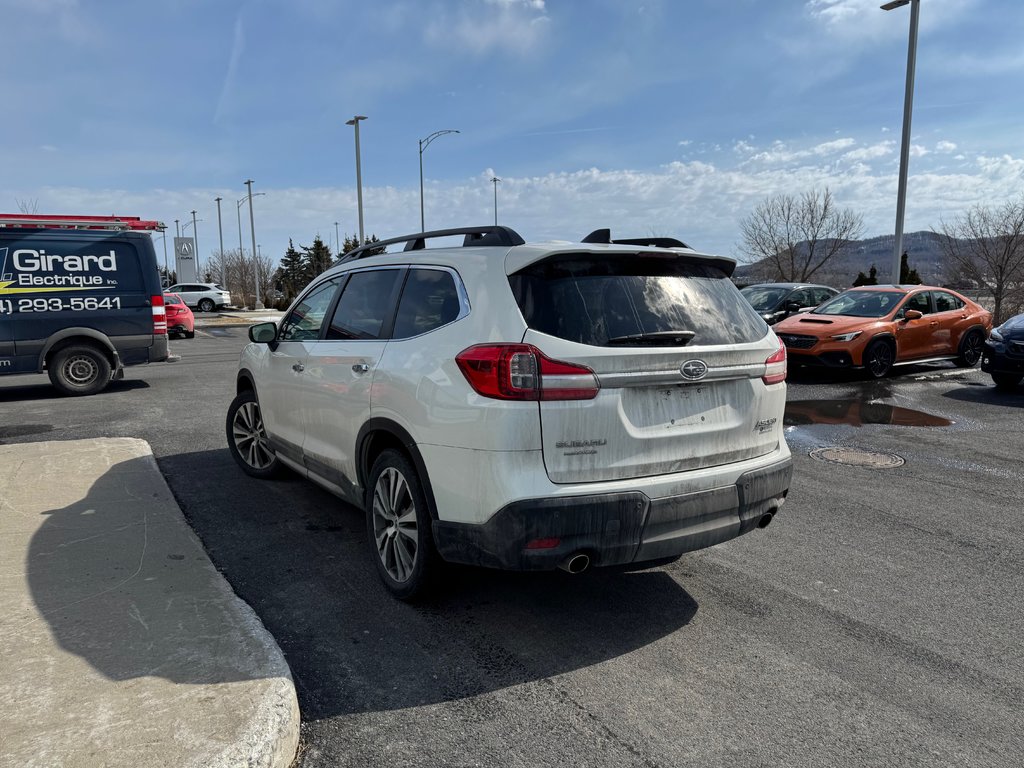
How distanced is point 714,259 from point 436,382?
1.63 meters

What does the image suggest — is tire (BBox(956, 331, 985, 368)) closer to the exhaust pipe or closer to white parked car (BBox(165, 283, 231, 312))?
the exhaust pipe

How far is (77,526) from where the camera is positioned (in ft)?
16.0

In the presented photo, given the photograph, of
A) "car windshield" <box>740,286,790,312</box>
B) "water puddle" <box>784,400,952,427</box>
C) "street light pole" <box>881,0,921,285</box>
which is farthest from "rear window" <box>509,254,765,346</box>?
"street light pole" <box>881,0,921,285</box>

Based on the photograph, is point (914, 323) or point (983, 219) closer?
point (914, 323)

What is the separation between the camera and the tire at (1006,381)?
1138cm

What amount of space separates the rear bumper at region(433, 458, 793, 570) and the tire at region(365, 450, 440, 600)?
0.21 meters

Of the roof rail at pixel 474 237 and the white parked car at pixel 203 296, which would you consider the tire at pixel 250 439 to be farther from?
the white parked car at pixel 203 296

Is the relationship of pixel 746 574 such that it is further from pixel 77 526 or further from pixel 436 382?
pixel 77 526

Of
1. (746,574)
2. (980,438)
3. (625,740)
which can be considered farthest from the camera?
(980,438)

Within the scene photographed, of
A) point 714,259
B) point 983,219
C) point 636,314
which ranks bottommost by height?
point 636,314

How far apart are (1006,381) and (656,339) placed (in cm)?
1055

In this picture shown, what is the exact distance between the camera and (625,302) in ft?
11.6

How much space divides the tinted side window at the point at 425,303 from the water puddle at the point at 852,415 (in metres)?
6.09

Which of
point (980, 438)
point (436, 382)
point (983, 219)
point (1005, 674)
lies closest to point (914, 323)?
point (980, 438)
